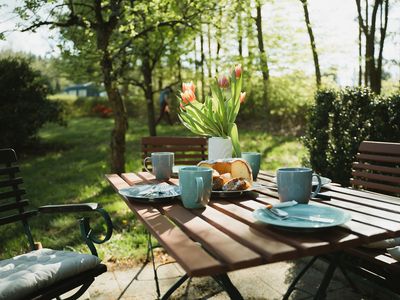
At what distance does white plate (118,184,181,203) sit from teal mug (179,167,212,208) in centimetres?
17

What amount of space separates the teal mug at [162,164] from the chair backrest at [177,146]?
1.27 m

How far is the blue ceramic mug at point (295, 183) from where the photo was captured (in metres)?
1.61

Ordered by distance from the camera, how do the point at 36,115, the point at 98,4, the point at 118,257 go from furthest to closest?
the point at 36,115, the point at 98,4, the point at 118,257

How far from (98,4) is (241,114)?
39.5 feet

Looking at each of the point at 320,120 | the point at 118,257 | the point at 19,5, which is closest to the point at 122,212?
the point at 118,257

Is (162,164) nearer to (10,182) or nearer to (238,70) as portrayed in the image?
(238,70)

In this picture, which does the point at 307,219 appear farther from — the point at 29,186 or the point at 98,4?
the point at 29,186

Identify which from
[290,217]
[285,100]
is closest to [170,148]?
[290,217]

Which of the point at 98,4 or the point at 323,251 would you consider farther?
the point at 98,4

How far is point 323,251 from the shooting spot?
119 cm

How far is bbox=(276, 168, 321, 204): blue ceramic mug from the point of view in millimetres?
1605

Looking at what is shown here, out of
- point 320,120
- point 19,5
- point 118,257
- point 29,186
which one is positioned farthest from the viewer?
point 29,186

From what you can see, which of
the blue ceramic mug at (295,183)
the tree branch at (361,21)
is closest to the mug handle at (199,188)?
the blue ceramic mug at (295,183)

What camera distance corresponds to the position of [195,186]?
5.17 feet
